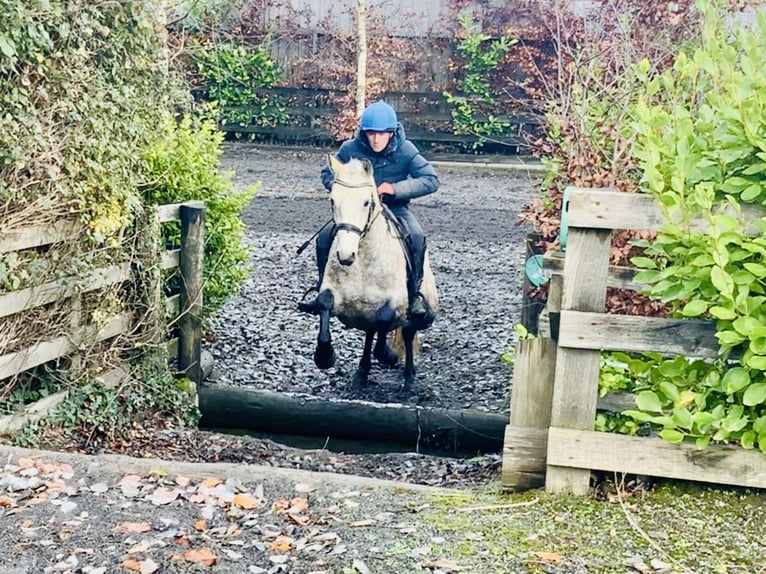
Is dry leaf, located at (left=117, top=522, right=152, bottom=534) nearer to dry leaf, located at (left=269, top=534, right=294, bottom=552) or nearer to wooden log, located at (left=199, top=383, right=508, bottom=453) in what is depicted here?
dry leaf, located at (left=269, top=534, right=294, bottom=552)

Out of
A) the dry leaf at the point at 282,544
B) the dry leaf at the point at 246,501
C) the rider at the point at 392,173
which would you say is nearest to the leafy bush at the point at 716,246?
the dry leaf at the point at 282,544

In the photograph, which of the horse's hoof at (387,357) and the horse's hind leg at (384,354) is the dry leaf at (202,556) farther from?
the horse's hoof at (387,357)

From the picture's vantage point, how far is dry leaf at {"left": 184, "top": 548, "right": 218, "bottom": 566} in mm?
3975

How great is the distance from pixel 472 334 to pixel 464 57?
14.6m

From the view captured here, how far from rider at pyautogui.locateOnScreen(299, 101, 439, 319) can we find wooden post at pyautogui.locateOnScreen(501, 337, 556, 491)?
3.39 m

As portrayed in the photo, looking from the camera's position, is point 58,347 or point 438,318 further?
point 438,318

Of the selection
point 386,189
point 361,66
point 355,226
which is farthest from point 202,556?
point 361,66

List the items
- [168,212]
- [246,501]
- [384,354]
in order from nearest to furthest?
[246,501], [168,212], [384,354]

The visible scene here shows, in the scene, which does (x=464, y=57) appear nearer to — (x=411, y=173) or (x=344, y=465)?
(x=411, y=173)

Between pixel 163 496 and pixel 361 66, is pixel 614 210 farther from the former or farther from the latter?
pixel 361 66

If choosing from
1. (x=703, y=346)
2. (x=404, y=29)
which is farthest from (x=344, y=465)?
(x=404, y=29)

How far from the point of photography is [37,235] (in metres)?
5.99

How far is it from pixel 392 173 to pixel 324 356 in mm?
1579

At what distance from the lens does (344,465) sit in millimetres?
6664
